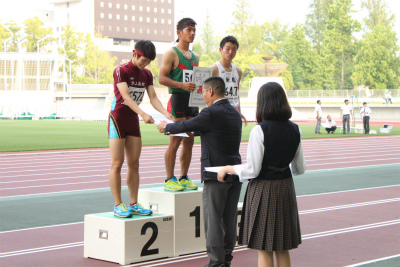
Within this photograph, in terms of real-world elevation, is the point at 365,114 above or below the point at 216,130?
above

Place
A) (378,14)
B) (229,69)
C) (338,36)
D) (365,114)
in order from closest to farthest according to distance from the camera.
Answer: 1. (229,69)
2. (365,114)
3. (338,36)
4. (378,14)

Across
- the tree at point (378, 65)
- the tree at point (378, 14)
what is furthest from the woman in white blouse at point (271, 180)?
the tree at point (378, 14)

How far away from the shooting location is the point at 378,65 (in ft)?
220

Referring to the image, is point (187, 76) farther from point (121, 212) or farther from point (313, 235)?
point (313, 235)

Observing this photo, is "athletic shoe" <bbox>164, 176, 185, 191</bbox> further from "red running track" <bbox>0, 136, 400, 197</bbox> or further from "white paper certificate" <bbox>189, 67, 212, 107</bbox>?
"red running track" <bbox>0, 136, 400, 197</bbox>

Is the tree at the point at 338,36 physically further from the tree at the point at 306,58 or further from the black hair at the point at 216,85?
the black hair at the point at 216,85

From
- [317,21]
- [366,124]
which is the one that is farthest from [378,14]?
[366,124]

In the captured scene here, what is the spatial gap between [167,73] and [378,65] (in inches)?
2511

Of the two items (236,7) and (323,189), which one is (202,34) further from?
(323,189)

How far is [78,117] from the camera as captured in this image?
69625 millimetres

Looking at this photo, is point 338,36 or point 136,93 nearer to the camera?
point 136,93

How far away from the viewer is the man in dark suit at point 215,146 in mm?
5691

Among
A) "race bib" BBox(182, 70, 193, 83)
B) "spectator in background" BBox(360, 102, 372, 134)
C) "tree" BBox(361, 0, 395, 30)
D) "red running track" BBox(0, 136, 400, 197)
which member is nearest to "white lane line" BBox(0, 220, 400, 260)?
"race bib" BBox(182, 70, 193, 83)

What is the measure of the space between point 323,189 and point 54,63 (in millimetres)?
67956
